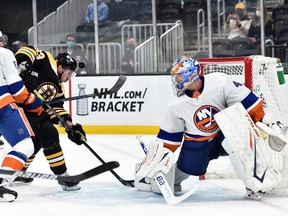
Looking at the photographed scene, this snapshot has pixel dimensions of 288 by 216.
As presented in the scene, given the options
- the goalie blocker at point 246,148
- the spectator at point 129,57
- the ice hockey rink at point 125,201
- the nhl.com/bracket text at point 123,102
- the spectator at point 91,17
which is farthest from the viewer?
the spectator at point 91,17

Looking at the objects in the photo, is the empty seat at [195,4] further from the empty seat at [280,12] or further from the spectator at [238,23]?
the empty seat at [280,12]

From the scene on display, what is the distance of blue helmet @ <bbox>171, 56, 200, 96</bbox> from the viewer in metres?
4.55

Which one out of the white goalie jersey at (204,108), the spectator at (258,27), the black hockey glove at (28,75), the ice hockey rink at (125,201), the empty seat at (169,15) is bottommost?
the ice hockey rink at (125,201)

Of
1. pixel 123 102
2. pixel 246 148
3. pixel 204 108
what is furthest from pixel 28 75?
pixel 123 102

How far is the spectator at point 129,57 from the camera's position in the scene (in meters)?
8.81

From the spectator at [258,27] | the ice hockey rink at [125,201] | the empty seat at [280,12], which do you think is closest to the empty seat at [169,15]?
the spectator at [258,27]

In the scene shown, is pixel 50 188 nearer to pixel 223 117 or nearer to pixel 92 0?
pixel 223 117

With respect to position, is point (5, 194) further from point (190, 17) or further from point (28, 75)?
point (190, 17)

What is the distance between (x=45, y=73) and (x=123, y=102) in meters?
3.33

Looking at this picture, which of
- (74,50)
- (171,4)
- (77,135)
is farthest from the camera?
(74,50)

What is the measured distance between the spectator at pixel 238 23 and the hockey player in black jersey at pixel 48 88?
12.2 ft

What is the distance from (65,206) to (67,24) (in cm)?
542

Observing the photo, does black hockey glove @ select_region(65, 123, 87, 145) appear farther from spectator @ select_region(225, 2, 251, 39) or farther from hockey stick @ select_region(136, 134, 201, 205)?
spectator @ select_region(225, 2, 251, 39)

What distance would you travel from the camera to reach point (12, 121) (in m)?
4.65
